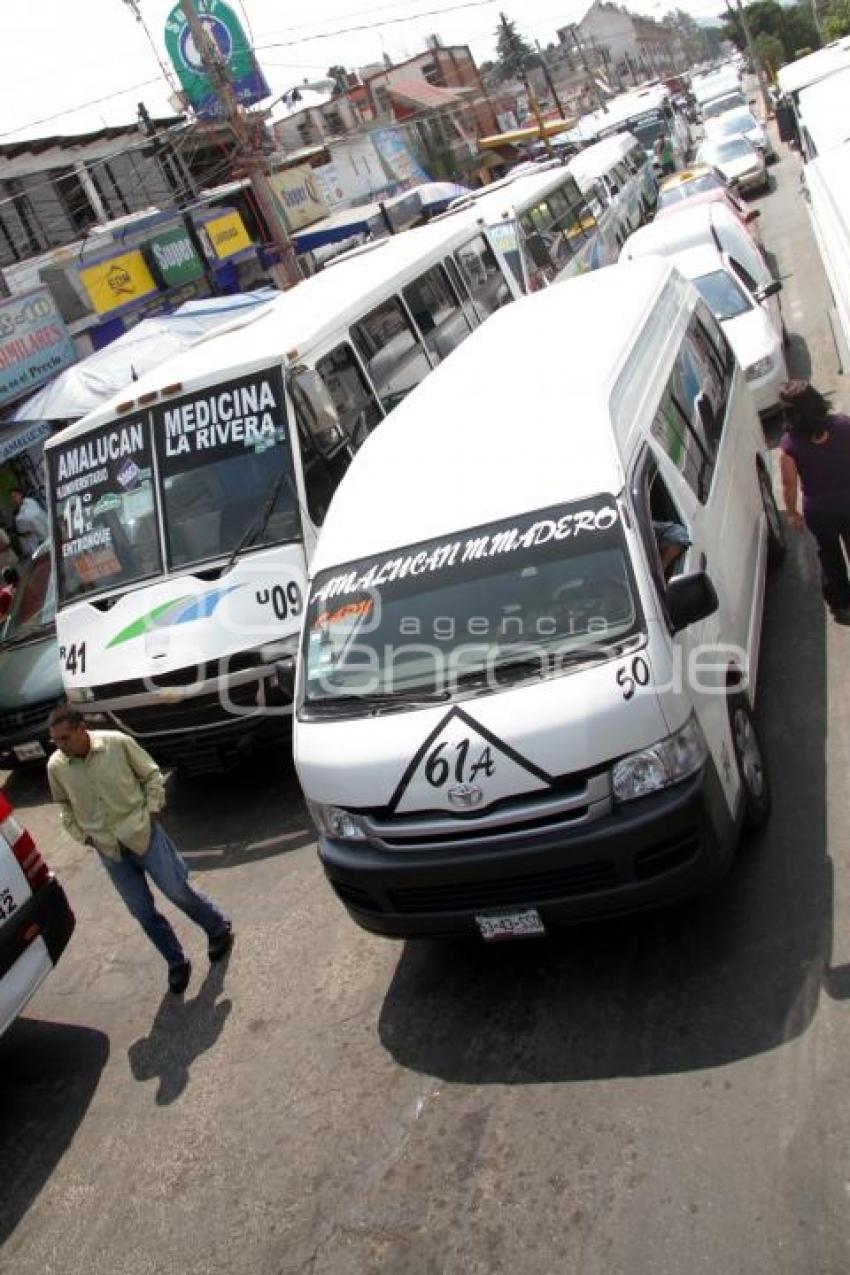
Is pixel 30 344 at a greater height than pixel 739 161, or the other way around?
pixel 30 344

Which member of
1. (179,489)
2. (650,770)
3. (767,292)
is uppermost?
(179,489)

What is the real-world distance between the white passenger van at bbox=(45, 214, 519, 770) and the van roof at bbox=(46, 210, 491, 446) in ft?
0.10

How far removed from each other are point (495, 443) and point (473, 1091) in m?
2.90

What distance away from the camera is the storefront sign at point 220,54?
24.1m

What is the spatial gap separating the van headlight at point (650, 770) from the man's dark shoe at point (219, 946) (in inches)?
107

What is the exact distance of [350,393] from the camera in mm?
8969

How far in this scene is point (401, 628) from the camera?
16.7 feet

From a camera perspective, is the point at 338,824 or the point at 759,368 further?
the point at 759,368

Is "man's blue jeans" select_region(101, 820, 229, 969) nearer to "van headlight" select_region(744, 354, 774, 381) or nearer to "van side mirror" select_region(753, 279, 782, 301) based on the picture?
"van headlight" select_region(744, 354, 774, 381)

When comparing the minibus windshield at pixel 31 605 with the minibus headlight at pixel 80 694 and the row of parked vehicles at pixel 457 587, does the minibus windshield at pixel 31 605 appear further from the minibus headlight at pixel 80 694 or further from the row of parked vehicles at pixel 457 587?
the minibus headlight at pixel 80 694

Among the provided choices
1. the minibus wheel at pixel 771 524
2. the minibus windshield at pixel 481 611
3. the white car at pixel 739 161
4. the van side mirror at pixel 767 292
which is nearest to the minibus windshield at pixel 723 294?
the van side mirror at pixel 767 292

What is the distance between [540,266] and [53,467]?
31.1 feet

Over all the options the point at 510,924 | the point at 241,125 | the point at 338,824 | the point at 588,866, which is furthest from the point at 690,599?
the point at 241,125

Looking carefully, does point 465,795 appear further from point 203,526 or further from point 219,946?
point 203,526
